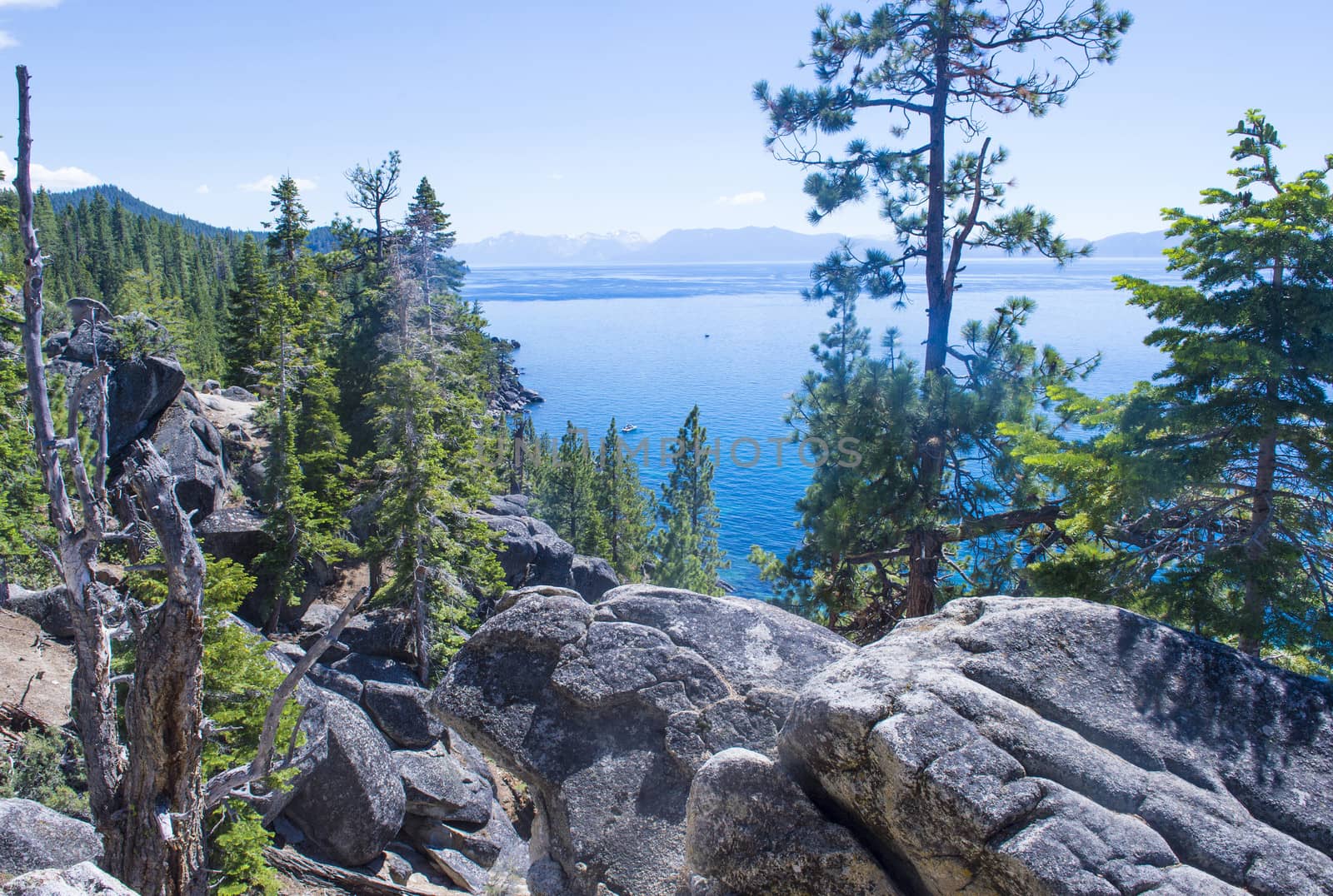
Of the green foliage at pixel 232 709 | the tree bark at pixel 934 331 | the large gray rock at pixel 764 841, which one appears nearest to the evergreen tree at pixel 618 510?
the tree bark at pixel 934 331

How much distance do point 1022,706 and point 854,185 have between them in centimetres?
1141

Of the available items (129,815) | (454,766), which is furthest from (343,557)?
(129,815)

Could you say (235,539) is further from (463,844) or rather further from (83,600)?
(83,600)

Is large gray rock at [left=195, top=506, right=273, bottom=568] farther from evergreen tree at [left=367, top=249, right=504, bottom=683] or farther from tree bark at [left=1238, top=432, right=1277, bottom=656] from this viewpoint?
tree bark at [left=1238, top=432, right=1277, bottom=656]

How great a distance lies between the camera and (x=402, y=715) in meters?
20.6

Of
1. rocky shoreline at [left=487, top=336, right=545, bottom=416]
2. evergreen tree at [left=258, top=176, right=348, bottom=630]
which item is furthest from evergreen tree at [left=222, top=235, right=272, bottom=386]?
rocky shoreline at [left=487, top=336, right=545, bottom=416]

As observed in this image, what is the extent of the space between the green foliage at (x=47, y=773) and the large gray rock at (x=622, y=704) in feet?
27.0

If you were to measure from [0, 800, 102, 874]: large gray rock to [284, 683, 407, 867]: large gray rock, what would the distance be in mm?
4451

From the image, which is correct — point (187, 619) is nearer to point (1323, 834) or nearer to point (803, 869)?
point (803, 869)

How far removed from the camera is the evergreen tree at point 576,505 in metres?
46.3

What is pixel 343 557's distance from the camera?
32188 millimetres

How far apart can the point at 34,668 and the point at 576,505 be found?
3211 cm

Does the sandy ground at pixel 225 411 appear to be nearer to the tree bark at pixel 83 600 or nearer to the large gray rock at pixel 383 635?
the large gray rock at pixel 383 635

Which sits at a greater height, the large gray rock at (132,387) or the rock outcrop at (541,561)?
the large gray rock at (132,387)
